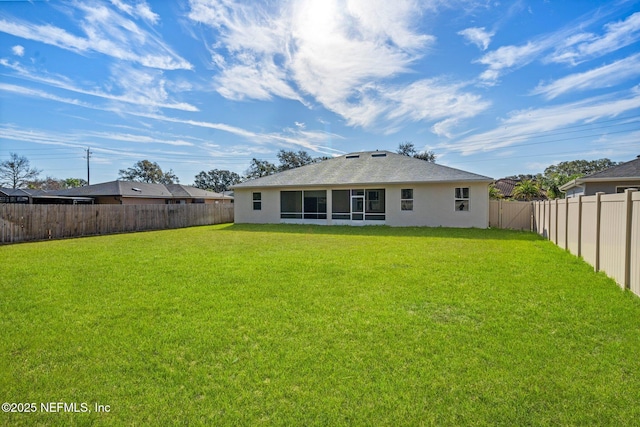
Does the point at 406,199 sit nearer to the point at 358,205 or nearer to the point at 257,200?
A: the point at 358,205

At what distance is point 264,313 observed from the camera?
162 inches

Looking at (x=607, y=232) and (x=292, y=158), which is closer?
(x=607, y=232)

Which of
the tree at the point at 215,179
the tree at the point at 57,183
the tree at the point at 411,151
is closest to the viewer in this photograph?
the tree at the point at 411,151

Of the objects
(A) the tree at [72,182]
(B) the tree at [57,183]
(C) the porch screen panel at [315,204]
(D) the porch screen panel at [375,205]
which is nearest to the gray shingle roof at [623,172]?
(D) the porch screen panel at [375,205]

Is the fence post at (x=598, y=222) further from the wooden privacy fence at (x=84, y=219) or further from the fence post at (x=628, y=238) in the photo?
the wooden privacy fence at (x=84, y=219)

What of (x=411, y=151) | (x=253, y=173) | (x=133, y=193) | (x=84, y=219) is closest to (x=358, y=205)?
(x=84, y=219)

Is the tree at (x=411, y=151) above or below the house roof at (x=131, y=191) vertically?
above

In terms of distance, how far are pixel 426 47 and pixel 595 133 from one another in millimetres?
26040

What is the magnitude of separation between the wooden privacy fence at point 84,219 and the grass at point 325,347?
8.95m

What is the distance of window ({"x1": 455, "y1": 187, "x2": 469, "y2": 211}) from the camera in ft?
52.2

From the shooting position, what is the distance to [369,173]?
18.4m

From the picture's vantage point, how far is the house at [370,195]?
15922 mm

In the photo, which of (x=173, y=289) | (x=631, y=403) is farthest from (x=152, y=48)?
(x=631, y=403)

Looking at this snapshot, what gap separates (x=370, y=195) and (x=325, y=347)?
1502 cm
